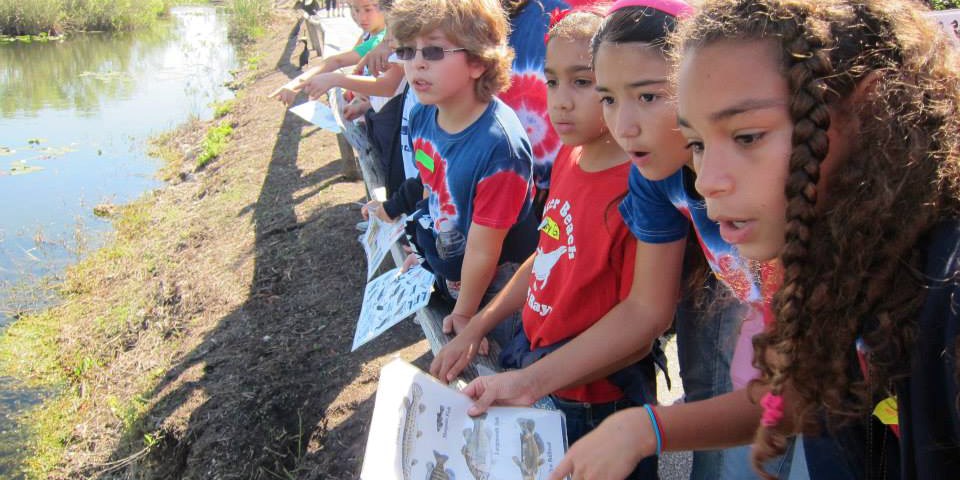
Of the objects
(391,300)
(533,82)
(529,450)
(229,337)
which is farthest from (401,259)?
(229,337)

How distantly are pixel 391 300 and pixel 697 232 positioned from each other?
1.20 m

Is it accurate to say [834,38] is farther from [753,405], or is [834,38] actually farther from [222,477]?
[222,477]

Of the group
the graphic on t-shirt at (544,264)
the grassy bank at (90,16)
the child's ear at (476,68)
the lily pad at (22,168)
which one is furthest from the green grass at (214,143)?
the grassy bank at (90,16)

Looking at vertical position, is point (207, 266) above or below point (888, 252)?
below

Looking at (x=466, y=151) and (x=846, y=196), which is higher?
(x=846, y=196)

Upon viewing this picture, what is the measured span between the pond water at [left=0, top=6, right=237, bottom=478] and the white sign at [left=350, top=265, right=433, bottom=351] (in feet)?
10.9

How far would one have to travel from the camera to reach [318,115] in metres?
4.71

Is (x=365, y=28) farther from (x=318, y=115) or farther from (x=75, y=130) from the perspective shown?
(x=75, y=130)

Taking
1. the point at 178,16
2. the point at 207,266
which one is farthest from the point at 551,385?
the point at 178,16

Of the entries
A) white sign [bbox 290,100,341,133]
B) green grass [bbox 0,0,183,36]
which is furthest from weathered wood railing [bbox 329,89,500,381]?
green grass [bbox 0,0,183,36]

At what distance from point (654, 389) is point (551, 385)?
351 millimetres

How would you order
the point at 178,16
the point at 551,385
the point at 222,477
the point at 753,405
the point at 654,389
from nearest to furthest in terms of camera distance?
the point at 753,405, the point at 551,385, the point at 654,389, the point at 222,477, the point at 178,16

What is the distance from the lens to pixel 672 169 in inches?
62.2

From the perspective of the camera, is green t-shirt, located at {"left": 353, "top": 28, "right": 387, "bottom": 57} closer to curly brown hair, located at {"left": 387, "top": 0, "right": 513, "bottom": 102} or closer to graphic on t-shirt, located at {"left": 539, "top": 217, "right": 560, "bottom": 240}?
curly brown hair, located at {"left": 387, "top": 0, "right": 513, "bottom": 102}
